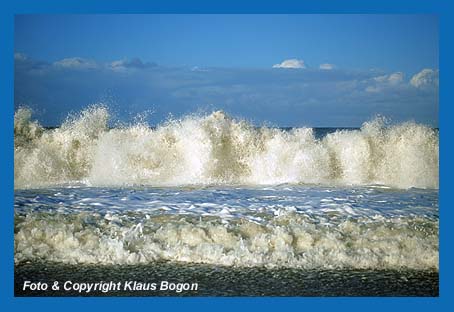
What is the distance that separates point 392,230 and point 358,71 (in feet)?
4.62

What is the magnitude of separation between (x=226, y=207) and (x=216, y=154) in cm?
55

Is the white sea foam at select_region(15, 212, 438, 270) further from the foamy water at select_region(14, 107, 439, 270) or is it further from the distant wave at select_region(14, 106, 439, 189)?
the distant wave at select_region(14, 106, 439, 189)

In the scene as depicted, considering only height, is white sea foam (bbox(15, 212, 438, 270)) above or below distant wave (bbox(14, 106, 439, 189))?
below

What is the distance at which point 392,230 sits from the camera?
4.99m

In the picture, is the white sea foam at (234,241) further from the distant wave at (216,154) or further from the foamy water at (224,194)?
the distant wave at (216,154)

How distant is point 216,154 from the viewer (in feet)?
17.6

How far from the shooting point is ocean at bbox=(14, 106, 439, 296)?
4.84m

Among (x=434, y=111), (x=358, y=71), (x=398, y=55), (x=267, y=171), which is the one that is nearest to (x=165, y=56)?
(x=267, y=171)

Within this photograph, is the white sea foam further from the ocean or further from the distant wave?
the distant wave

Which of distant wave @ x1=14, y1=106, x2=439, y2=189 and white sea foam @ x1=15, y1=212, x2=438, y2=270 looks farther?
distant wave @ x1=14, y1=106, x2=439, y2=189

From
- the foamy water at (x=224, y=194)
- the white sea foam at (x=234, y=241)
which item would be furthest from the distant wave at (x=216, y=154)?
the white sea foam at (x=234, y=241)

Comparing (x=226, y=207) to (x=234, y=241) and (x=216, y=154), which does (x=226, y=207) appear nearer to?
(x=234, y=241)

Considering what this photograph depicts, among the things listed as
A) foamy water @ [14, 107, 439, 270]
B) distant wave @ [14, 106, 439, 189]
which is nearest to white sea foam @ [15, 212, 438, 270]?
foamy water @ [14, 107, 439, 270]

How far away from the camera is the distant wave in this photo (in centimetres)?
527
